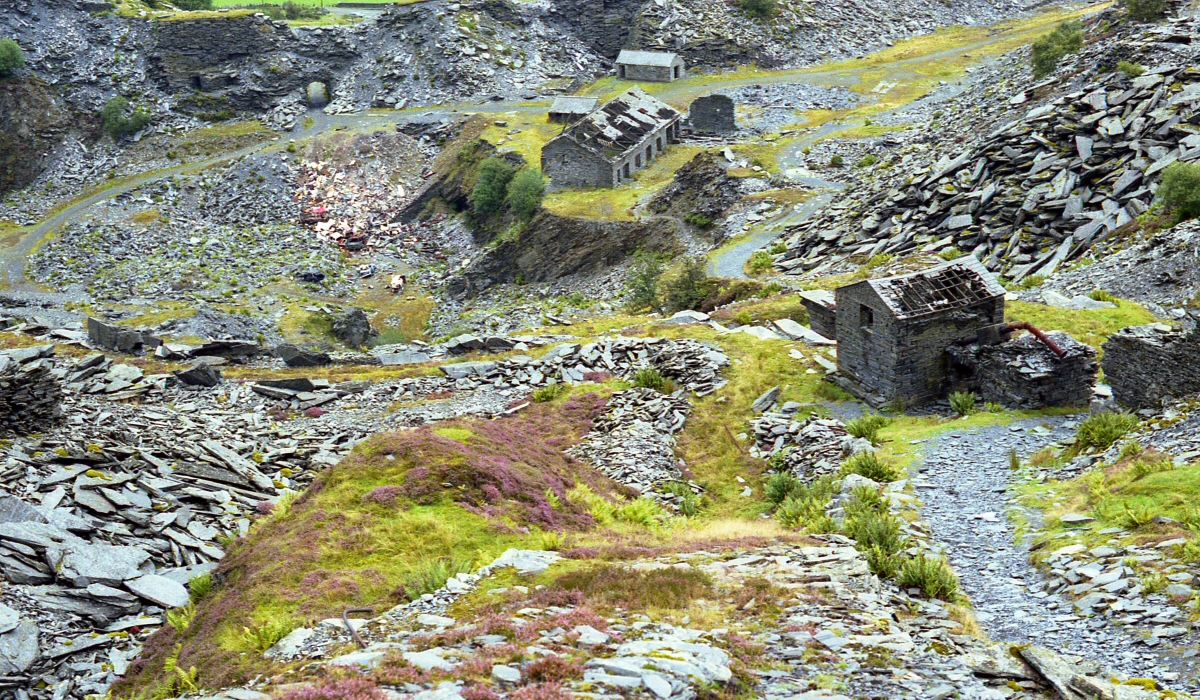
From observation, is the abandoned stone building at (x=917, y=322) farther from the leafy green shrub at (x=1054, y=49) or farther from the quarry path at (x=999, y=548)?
the leafy green shrub at (x=1054, y=49)

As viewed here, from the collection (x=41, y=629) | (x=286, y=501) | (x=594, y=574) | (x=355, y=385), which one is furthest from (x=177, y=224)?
(x=594, y=574)

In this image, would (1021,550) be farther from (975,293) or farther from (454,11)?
(454,11)

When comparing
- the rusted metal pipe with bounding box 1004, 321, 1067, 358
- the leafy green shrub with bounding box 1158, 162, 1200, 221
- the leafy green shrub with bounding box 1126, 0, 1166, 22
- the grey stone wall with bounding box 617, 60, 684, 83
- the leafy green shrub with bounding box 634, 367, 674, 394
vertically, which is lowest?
the leafy green shrub with bounding box 634, 367, 674, 394

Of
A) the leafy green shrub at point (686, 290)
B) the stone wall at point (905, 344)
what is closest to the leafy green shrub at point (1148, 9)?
the leafy green shrub at point (686, 290)

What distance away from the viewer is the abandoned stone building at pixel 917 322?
3456cm

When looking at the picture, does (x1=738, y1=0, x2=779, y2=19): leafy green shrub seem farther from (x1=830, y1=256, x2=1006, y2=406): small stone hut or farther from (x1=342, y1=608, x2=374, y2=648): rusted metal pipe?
(x1=342, y1=608, x2=374, y2=648): rusted metal pipe

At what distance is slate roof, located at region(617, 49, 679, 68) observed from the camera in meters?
108

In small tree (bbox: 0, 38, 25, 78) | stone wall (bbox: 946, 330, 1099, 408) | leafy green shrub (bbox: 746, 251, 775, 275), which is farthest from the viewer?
small tree (bbox: 0, 38, 25, 78)

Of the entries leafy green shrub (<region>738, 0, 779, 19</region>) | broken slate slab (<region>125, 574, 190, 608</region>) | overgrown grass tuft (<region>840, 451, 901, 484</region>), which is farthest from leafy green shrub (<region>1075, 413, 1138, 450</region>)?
leafy green shrub (<region>738, 0, 779, 19</region>)

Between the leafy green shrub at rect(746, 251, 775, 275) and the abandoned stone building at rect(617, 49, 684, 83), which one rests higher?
the abandoned stone building at rect(617, 49, 684, 83)

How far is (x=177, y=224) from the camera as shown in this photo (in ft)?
295

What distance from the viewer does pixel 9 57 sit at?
→ 100 m

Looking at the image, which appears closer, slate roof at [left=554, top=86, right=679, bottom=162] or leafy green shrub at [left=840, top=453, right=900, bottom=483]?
leafy green shrub at [left=840, top=453, right=900, bottom=483]

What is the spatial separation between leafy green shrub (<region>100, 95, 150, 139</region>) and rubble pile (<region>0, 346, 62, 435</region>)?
78.6 meters
